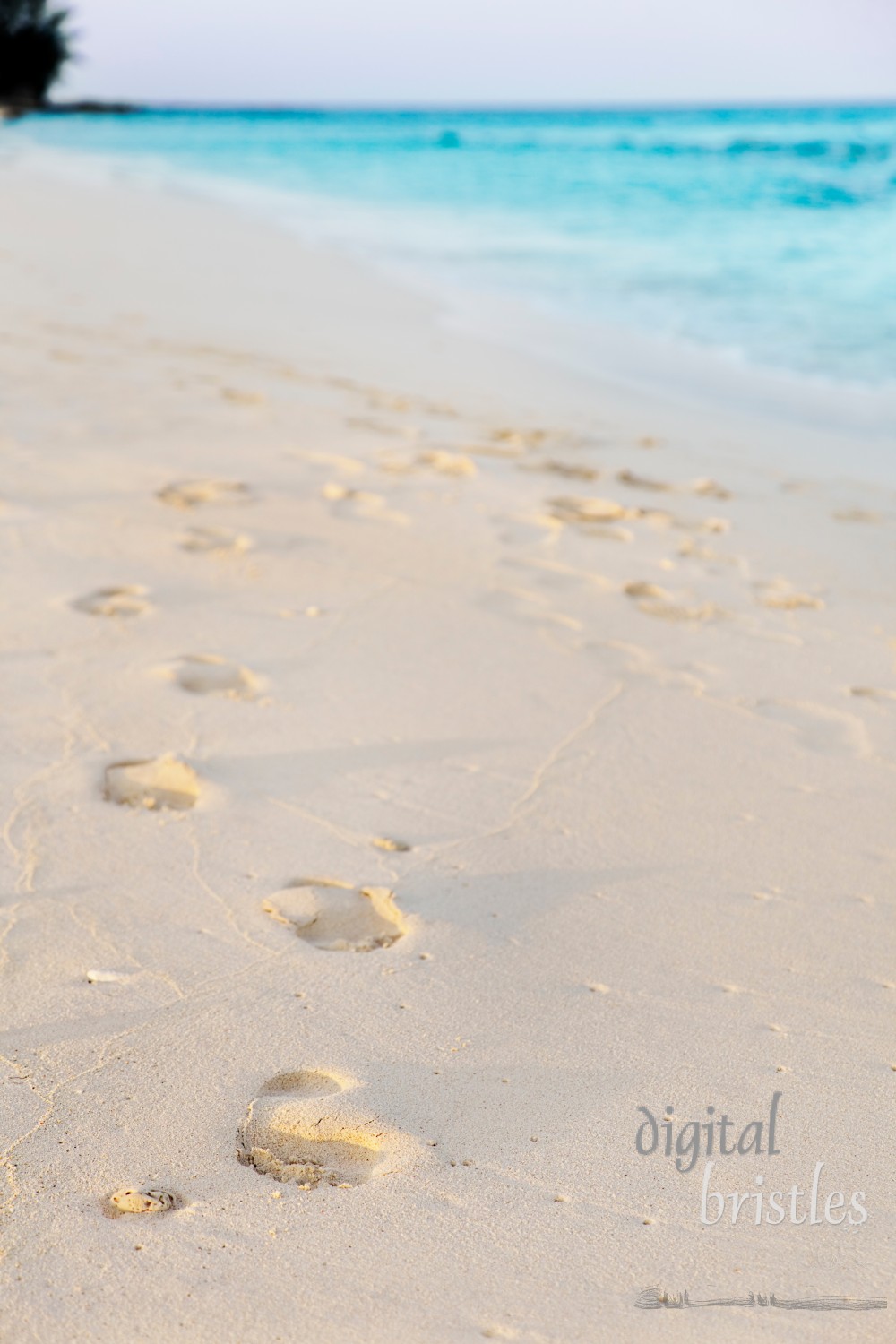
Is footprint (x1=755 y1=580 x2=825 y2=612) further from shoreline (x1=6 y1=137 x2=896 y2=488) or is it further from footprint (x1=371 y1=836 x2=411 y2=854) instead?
footprint (x1=371 y1=836 x2=411 y2=854)

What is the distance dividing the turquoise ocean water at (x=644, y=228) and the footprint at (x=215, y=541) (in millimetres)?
4126

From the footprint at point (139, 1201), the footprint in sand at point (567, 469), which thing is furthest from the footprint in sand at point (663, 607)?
the footprint at point (139, 1201)

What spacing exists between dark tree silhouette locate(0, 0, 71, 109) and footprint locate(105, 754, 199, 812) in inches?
2420

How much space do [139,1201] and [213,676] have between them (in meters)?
1.32

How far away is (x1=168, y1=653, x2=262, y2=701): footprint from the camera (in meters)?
2.35

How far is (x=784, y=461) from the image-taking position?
445 centimetres

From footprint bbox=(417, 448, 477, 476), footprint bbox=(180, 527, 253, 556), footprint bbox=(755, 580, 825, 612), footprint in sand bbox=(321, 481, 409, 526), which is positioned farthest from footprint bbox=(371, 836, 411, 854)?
footprint bbox=(417, 448, 477, 476)

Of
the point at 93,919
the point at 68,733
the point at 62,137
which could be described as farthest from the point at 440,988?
the point at 62,137

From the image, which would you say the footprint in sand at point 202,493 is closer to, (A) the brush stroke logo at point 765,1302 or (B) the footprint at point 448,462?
(B) the footprint at point 448,462

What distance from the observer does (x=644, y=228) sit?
12.4 meters

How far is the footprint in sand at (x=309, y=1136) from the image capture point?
128 centimetres

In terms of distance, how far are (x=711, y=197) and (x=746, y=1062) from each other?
16.7 meters

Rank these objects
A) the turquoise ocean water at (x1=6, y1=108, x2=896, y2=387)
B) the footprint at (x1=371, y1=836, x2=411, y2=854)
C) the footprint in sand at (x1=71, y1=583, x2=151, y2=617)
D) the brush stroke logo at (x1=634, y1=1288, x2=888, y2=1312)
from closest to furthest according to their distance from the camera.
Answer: the brush stroke logo at (x1=634, y1=1288, x2=888, y2=1312)
the footprint at (x1=371, y1=836, x2=411, y2=854)
the footprint in sand at (x1=71, y1=583, x2=151, y2=617)
the turquoise ocean water at (x1=6, y1=108, x2=896, y2=387)

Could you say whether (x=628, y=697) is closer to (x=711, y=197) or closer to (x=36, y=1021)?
(x=36, y=1021)
